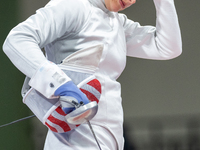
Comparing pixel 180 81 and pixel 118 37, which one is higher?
pixel 118 37

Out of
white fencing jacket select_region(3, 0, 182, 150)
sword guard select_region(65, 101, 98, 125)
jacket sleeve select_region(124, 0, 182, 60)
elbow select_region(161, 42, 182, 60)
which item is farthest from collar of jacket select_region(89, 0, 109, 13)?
sword guard select_region(65, 101, 98, 125)

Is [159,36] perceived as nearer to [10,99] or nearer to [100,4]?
[100,4]

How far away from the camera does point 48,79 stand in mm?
701

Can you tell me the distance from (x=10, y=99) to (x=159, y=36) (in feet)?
4.78

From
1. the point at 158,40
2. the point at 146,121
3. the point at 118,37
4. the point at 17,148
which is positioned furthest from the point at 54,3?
the point at 17,148

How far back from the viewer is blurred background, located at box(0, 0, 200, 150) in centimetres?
208

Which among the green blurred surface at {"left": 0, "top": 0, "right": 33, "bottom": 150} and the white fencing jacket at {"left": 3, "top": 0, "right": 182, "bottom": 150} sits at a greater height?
the white fencing jacket at {"left": 3, "top": 0, "right": 182, "bottom": 150}

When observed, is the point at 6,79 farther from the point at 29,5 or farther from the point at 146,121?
the point at 146,121

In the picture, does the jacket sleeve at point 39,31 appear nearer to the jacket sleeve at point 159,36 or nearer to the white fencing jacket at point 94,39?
the white fencing jacket at point 94,39

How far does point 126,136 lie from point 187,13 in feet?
3.06

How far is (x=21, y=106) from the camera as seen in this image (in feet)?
7.38

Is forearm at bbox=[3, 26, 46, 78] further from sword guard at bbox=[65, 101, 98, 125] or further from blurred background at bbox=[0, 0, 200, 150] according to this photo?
blurred background at bbox=[0, 0, 200, 150]

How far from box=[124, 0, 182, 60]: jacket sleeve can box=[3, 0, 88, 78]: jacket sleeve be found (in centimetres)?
28

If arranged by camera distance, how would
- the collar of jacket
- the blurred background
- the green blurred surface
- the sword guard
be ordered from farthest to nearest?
the green blurred surface → the blurred background → the collar of jacket → the sword guard
